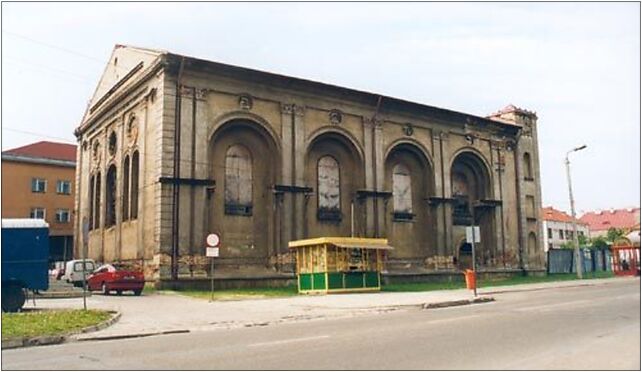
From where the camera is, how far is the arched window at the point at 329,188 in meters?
35.3

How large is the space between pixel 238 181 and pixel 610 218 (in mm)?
99780

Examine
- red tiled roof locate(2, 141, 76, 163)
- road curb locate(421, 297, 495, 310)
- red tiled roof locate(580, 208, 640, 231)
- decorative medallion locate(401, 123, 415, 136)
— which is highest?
red tiled roof locate(2, 141, 76, 163)

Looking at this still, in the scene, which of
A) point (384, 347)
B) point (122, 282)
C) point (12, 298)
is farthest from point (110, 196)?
point (384, 347)

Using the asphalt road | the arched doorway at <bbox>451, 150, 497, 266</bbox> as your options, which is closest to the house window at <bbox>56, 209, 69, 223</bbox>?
the arched doorway at <bbox>451, 150, 497, 266</bbox>

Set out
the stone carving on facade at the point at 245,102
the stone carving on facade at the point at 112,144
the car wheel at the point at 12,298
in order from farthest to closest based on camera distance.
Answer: the stone carving on facade at the point at 112,144, the stone carving on facade at the point at 245,102, the car wheel at the point at 12,298

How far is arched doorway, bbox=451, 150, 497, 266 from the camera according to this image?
43000mm

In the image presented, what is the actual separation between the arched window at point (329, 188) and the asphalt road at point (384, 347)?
809 inches

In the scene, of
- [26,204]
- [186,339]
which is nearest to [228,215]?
[186,339]

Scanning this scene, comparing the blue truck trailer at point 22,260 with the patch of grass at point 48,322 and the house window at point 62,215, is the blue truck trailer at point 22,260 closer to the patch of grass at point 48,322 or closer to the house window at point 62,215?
the patch of grass at point 48,322

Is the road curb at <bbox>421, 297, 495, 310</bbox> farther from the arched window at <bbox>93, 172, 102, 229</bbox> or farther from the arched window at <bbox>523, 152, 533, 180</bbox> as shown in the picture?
the arched window at <bbox>523, 152, 533, 180</bbox>

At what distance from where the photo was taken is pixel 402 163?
3988 cm

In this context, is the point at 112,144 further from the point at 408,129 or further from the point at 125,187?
the point at 408,129

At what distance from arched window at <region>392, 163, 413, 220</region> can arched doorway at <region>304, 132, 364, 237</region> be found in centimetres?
363

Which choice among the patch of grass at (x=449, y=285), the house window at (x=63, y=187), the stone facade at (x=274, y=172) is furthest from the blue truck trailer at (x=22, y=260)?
the house window at (x=63, y=187)
